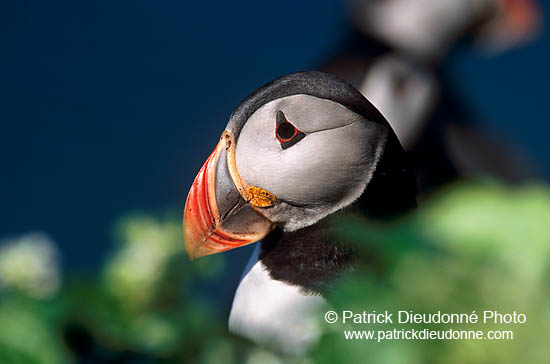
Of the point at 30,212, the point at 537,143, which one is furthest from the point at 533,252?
the point at 537,143

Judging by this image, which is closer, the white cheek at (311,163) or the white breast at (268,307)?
the white breast at (268,307)

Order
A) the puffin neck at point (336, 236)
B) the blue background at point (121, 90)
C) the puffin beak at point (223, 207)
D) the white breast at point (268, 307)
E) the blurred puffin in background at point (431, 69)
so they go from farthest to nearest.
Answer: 1. the blue background at point (121, 90)
2. the blurred puffin in background at point (431, 69)
3. the puffin beak at point (223, 207)
4. the puffin neck at point (336, 236)
5. the white breast at point (268, 307)

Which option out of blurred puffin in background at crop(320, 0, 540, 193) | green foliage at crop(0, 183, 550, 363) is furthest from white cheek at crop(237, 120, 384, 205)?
blurred puffin in background at crop(320, 0, 540, 193)

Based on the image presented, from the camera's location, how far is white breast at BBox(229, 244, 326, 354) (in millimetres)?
935

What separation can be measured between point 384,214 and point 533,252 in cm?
72

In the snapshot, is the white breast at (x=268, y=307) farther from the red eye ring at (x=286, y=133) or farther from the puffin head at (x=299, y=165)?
the red eye ring at (x=286, y=133)

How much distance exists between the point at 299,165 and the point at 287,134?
0.06 meters

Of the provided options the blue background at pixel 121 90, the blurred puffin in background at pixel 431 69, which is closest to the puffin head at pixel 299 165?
the blurred puffin in background at pixel 431 69

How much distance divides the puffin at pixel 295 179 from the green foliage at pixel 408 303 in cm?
61

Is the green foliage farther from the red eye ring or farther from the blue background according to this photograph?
the blue background

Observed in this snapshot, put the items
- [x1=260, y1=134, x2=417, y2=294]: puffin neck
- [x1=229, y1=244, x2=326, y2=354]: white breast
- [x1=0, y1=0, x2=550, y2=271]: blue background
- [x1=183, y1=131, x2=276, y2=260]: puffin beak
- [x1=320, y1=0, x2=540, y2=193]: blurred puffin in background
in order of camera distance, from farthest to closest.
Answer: [x1=0, y1=0, x2=550, y2=271]: blue background
[x1=320, y1=0, x2=540, y2=193]: blurred puffin in background
[x1=183, y1=131, x2=276, y2=260]: puffin beak
[x1=260, y1=134, x2=417, y2=294]: puffin neck
[x1=229, y1=244, x2=326, y2=354]: white breast

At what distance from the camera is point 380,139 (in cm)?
112

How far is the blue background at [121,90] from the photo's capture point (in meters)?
3.37

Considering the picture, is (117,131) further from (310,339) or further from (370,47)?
(310,339)
